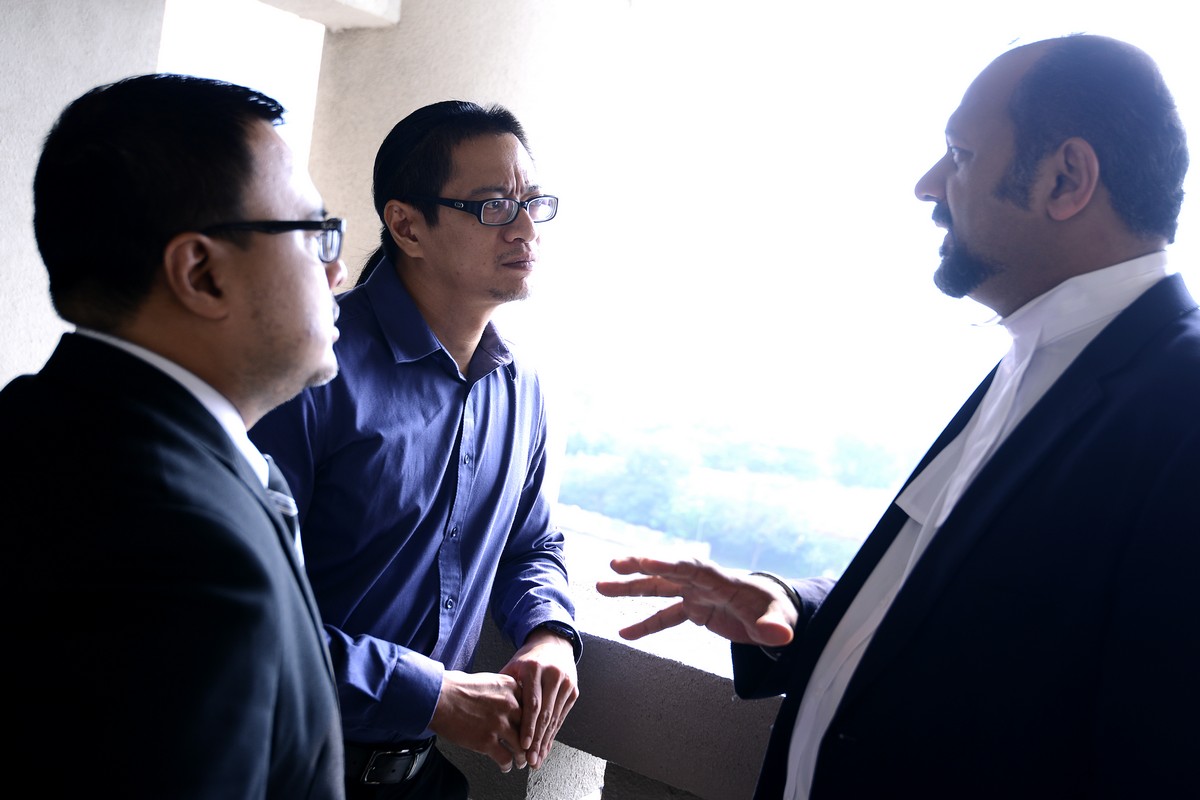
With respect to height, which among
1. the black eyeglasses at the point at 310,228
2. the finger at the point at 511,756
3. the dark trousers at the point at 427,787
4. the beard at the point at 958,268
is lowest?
the dark trousers at the point at 427,787

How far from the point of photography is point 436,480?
1867 millimetres

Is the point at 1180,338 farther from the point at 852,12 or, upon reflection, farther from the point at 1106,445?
the point at 852,12

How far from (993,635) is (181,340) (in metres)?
1.11

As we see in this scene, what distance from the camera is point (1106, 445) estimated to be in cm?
127

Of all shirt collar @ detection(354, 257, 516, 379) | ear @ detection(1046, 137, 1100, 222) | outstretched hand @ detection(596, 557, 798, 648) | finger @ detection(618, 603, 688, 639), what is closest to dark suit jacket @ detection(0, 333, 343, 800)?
outstretched hand @ detection(596, 557, 798, 648)

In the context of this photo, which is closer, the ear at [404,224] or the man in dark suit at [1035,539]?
the man in dark suit at [1035,539]

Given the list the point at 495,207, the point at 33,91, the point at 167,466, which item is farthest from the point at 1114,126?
the point at 33,91

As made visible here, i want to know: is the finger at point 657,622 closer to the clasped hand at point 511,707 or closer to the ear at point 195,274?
the clasped hand at point 511,707

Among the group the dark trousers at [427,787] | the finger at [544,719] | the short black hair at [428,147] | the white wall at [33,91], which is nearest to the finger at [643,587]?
the finger at [544,719]

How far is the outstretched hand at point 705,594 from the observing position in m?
1.58

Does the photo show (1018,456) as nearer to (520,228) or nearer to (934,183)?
(934,183)

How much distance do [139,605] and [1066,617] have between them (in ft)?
3.59

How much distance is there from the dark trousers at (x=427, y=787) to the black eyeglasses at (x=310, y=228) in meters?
1.06

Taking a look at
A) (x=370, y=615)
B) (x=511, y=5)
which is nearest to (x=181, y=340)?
(x=370, y=615)
